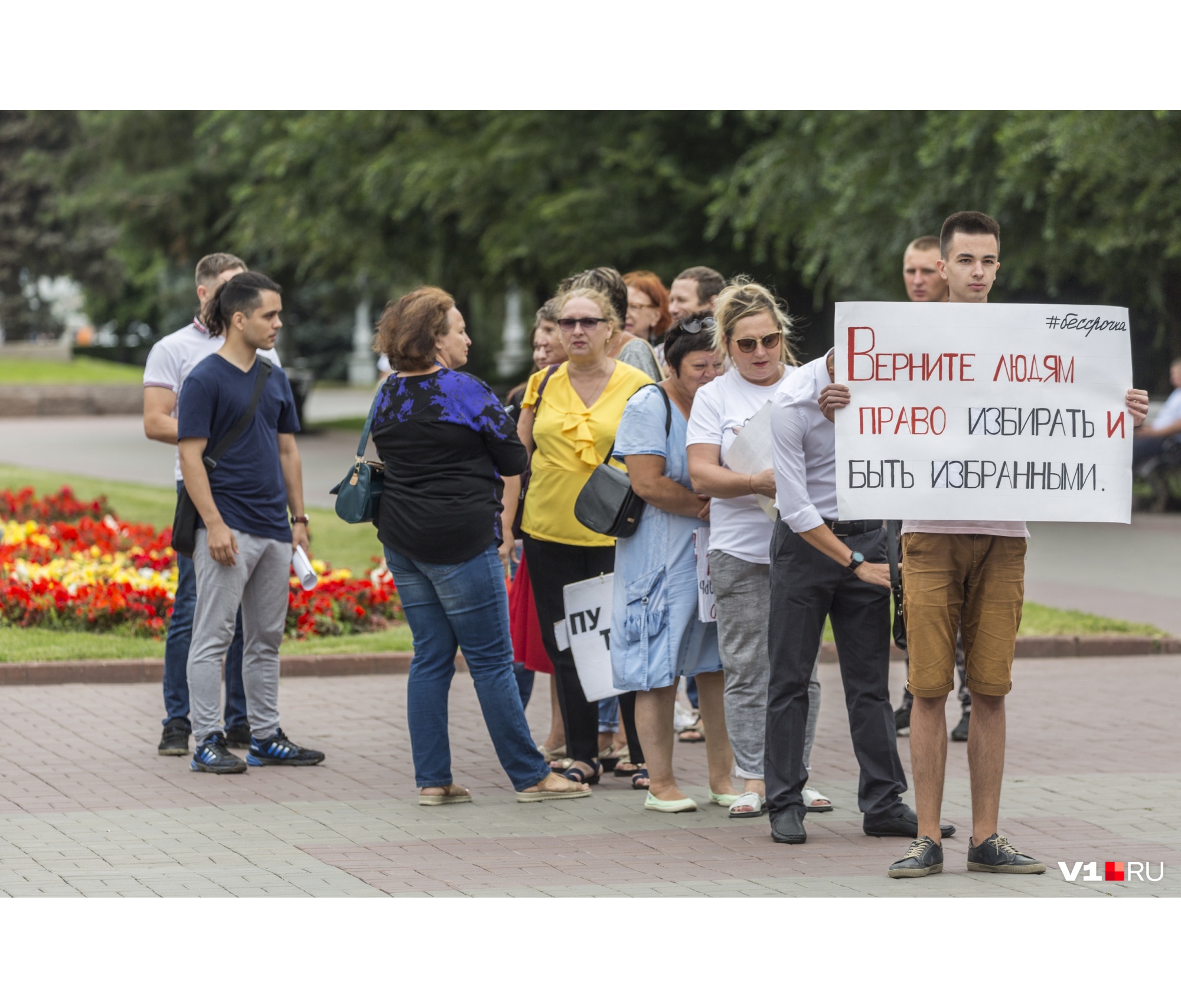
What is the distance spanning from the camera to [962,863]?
5.43m

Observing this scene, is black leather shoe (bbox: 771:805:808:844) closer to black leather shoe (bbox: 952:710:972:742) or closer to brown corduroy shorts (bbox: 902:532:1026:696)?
brown corduroy shorts (bbox: 902:532:1026:696)

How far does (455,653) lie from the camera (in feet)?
20.8

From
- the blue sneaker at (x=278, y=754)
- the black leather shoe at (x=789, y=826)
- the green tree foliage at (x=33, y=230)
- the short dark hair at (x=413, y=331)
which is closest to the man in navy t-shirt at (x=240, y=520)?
the blue sneaker at (x=278, y=754)

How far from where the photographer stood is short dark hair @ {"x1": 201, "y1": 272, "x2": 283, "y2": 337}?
6.83m

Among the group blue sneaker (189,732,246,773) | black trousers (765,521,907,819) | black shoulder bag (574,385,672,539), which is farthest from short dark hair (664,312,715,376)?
blue sneaker (189,732,246,773)

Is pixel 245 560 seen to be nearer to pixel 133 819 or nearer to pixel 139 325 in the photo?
pixel 133 819

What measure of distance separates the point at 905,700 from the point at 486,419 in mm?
2984

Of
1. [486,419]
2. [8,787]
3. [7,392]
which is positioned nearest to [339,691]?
[8,787]

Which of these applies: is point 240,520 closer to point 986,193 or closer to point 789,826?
point 789,826

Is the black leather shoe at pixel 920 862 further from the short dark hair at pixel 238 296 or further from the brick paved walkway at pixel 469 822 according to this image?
the short dark hair at pixel 238 296

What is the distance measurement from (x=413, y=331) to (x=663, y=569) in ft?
4.32

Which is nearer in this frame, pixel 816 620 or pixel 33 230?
pixel 816 620

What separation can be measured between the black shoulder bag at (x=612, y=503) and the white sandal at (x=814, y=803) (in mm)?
1246

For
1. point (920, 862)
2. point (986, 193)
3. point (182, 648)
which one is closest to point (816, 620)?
point (920, 862)
